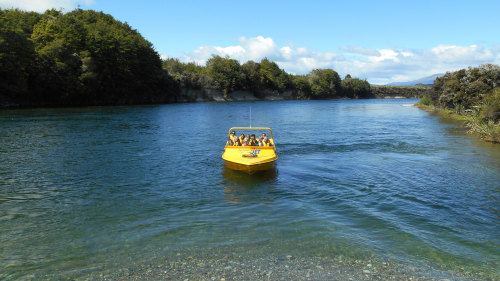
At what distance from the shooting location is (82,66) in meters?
63.3

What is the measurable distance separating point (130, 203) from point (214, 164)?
6.72 m

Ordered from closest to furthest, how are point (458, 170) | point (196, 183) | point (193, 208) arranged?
point (193, 208), point (196, 183), point (458, 170)

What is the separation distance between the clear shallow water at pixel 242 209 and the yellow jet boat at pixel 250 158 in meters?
0.52

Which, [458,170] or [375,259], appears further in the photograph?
[458,170]

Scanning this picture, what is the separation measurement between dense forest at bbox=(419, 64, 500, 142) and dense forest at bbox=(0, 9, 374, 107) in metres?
57.4

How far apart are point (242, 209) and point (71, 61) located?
61.4m

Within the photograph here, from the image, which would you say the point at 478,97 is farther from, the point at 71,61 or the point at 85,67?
the point at 71,61

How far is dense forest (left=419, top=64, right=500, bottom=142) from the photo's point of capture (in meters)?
24.1

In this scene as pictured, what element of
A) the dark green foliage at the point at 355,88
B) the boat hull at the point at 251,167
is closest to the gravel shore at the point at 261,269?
the boat hull at the point at 251,167

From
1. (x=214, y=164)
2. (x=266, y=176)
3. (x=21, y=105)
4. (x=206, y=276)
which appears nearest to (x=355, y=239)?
(x=206, y=276)

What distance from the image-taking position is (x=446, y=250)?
808 centimetres

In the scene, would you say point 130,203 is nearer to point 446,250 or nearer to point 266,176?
point 266,176

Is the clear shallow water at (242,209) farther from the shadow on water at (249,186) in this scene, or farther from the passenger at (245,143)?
the passenger at (245,143)

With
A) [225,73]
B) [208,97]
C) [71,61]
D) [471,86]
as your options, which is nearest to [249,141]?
[471,86]
